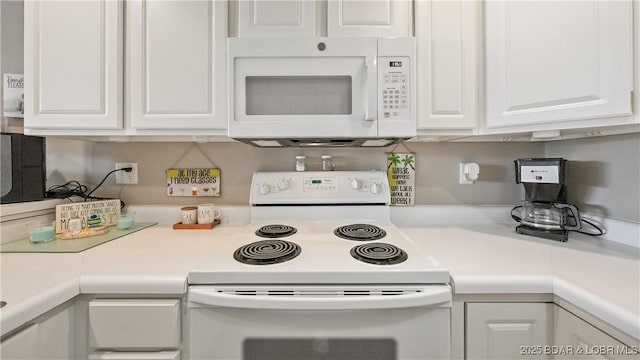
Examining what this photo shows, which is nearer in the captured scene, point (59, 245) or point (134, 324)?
point (134, 324)

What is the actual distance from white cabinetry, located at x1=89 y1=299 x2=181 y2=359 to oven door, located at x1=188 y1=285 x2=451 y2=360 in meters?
0.06

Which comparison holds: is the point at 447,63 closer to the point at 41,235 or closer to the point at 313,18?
the point at 313,18

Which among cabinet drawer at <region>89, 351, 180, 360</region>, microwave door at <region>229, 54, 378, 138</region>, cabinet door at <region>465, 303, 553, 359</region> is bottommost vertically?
cabinet drawer at <region>89, 351, 180, 360</region>

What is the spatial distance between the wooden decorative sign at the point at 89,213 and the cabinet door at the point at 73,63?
363 mm

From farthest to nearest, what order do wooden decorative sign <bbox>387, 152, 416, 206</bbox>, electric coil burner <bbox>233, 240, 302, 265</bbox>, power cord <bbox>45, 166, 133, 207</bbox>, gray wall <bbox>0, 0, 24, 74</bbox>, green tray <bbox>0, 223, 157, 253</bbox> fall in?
wooden decorative sign <bbox>387, 152, 416, 206</bbox> → power cord <bbox>45, 166, 133, 207</bbox> → gray wall <bbox>0, 0, 24, 74</bbox> → green tray <bbox>0, 223, 157, 253</bbox> → electric coil burner <bbox>233, 240, 302, 265</bbox>

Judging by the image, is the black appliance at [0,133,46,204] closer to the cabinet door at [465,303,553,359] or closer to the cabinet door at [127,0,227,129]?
the cabinet door at [127,0,227,129]

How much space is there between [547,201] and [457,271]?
704 mm

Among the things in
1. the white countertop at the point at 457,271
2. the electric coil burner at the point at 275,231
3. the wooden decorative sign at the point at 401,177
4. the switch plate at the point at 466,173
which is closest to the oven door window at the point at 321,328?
the white countertop at the point at 457,271

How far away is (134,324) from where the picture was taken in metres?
0.76

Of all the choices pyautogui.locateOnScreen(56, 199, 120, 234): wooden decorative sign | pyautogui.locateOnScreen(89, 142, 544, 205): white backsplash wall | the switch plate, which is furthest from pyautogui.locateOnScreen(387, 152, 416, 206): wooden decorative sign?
pyautogui.locateOnScreen(56, 199, 120, 234): wooden decorative sign

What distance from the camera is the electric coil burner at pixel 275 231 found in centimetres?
113

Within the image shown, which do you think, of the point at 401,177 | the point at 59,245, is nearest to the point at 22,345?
the point at 59,245

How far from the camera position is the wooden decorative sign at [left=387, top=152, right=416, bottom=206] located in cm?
143

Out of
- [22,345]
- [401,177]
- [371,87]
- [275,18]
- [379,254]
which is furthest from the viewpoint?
[401,177]
